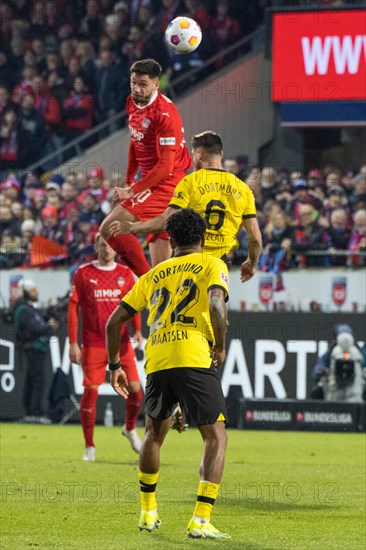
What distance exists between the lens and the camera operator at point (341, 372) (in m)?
17.3

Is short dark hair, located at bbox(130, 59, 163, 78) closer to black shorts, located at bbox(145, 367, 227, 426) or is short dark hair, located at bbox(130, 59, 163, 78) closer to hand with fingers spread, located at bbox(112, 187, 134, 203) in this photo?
hand with fingers spread, located at bbox(112, 187, 134, 203)

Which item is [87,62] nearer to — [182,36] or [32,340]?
[32,340]

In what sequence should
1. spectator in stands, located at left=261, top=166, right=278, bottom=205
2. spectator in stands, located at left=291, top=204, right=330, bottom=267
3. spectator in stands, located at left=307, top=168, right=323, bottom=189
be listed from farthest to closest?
spectator in stands, located at left=307, top=168, right=323, bottom=189 → spectator in stands, located at left=261, top=166, right=278, bottom=205 → spectator in stands, located at left=291, top=204, right=330, bottom=267

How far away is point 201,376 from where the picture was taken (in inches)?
313

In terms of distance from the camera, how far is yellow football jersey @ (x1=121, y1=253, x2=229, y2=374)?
7.90m

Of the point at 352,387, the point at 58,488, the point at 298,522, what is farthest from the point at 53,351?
the point at 298,522

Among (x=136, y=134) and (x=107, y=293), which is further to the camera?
(x=107, y=293)

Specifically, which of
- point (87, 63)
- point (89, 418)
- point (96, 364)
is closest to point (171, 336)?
point (89, 418)

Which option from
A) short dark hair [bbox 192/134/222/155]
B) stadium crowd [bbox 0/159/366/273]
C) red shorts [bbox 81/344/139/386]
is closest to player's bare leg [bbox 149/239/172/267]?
short dark hair [bbox 192/134/222/155]

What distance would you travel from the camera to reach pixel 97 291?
13891 mm

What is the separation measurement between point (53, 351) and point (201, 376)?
34.8 feet

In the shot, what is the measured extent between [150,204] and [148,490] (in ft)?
10.9

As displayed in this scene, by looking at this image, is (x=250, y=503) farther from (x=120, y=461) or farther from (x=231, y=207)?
(x=120, y=461)

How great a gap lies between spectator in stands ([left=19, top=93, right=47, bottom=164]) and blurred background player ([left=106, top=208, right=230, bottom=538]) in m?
17.2
